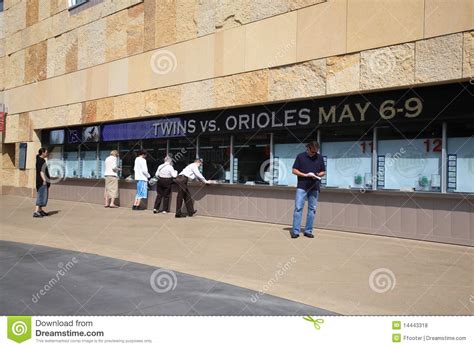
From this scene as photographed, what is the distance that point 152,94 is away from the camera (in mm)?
13164

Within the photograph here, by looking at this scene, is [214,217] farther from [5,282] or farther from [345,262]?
[5,282]

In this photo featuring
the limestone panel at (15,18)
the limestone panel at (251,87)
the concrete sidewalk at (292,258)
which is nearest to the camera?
the concrete sidewalk at (292,258)

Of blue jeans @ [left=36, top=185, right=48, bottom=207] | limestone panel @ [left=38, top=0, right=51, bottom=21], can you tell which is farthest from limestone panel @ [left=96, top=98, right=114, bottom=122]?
limestone panel @ [left=38, top=0, right=51, bottom=21]

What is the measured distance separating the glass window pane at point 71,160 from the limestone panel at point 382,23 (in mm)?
11288

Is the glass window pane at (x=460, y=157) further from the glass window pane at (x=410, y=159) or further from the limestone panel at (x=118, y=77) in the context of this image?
the limestone panel at (x=118, y=77)

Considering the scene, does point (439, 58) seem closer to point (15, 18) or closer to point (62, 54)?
point (62, 54)

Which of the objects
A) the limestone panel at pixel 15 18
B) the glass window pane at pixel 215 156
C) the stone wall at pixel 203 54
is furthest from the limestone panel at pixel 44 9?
the glass window pane at pixel 215 156

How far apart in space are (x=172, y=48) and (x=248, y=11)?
103 inches

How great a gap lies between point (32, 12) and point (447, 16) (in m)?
15.4

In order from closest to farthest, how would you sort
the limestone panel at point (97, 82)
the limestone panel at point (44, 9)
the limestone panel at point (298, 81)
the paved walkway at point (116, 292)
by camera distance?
the paved walkway at point (116, 292), the limestone panel at point (298, 81), the limestone panel at point (97, 82), the limestone panel at point (44, 9)

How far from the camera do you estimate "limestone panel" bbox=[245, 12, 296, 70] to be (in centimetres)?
995

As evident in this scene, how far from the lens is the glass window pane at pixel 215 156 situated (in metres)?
11.7

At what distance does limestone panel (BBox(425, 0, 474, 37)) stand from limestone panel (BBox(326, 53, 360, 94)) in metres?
1.39

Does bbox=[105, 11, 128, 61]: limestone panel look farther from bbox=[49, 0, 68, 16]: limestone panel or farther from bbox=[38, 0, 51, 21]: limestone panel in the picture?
bbox=[38, 0, 51, 21]: limestone panel
